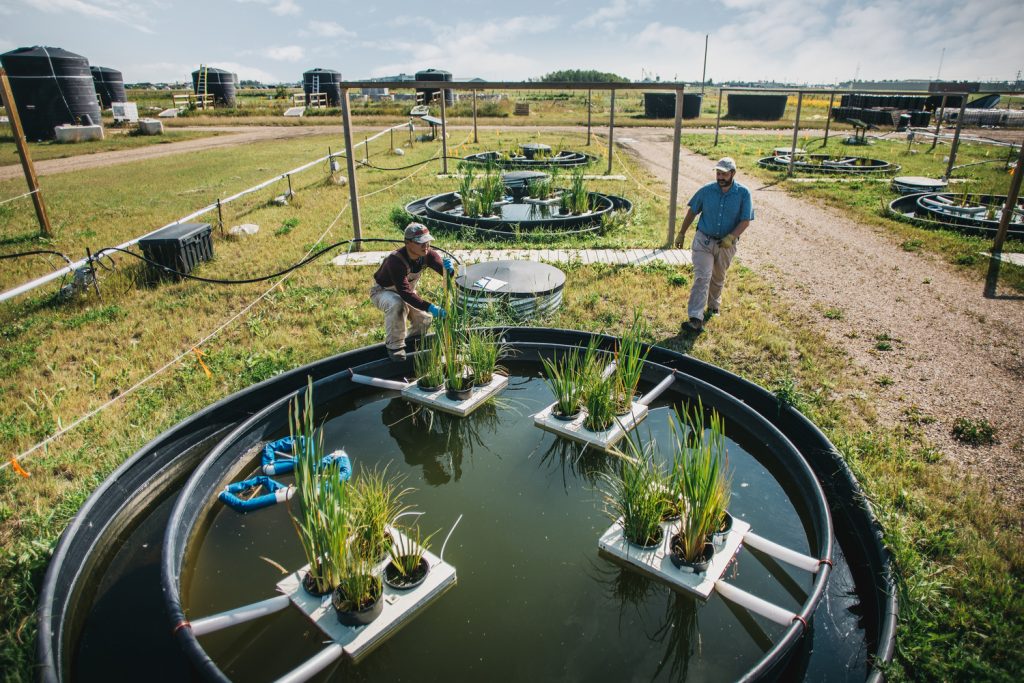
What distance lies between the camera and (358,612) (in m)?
2.80

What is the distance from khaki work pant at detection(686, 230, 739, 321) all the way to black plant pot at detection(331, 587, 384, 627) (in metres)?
4.28

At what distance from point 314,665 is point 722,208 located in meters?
5.05

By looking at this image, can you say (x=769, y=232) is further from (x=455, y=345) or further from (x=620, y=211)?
(x=455, y=345)

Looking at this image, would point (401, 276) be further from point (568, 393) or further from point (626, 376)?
point (626, 376)

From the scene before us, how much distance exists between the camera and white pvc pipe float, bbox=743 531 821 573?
9.89 ft

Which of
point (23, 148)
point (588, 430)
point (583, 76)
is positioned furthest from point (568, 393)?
point (583, 76)

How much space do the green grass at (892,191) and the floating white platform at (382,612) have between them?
25.9 feet

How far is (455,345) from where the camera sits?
4.84m

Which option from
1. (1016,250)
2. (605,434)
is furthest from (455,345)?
(1016,250)

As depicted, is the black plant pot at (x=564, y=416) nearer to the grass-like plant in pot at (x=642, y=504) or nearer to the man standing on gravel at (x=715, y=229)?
the grass-like plant in pot at (x=642, y=504)

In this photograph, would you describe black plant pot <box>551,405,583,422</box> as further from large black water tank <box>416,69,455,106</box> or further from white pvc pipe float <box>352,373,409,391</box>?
large black water tank <box>416,69,455,106</box>

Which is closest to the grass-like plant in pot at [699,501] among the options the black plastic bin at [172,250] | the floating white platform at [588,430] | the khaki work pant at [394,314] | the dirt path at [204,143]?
the floating white platform at [588,430]

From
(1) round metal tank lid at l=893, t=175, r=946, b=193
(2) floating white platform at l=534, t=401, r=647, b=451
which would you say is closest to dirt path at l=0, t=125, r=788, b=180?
(1) round metal tank lid at l=893, t=175, r=946, b=193

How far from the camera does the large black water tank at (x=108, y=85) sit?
31.0m
